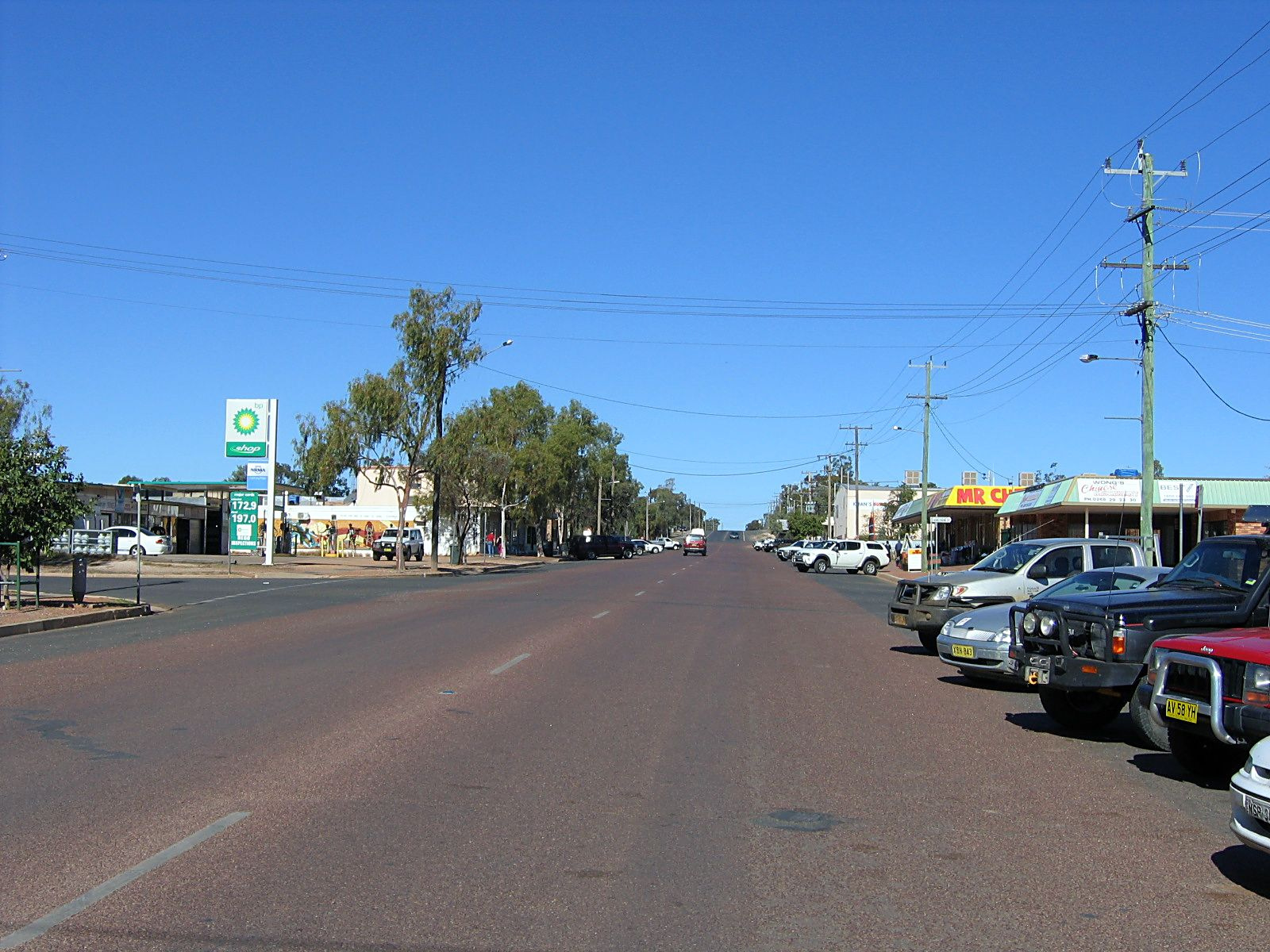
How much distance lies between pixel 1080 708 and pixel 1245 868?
455 centimetres

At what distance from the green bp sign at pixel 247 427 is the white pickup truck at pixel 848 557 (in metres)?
28.3

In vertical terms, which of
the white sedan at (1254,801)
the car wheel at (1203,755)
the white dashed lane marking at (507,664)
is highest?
the white sedan at (1254,801)

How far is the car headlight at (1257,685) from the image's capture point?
7.22 meters

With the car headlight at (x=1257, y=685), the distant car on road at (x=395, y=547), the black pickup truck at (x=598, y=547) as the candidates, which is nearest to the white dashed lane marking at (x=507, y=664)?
the car headlight at (x=1257, y=685)

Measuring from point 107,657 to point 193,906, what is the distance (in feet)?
37.2

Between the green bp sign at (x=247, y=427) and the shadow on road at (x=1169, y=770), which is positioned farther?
the green bp sign at (x=247, y=427)

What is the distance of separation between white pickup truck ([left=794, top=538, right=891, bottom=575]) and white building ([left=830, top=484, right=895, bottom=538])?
69869 millimetres

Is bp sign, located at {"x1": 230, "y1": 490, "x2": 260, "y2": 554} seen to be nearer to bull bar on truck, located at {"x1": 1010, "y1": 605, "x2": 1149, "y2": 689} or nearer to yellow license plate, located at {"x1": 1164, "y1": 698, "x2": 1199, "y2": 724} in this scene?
bull bar on truck, located at {"x1": 1010, "y1": 605, "x2": 1149, "y2": 689}

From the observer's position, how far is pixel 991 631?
13.7 metres

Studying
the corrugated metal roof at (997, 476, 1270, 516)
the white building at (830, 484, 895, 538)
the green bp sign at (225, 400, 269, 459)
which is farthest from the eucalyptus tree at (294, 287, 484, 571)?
the white building at (830, 484, 895, 538)

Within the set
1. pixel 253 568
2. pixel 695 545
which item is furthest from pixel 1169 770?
pixel 695 545

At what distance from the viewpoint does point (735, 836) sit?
6.96 m

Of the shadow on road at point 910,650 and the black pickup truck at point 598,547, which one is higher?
the black pickup truck at point 598,547

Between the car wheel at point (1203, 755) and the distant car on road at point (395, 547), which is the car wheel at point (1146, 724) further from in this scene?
the distant car on road at point (395, 547)
